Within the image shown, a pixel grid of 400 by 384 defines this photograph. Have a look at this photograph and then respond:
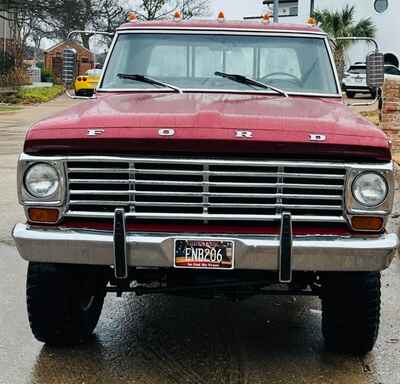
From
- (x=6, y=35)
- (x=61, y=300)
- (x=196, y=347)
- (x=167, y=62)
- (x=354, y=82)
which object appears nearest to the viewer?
(x=61, y=300)

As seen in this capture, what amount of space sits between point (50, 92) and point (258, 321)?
104 ft

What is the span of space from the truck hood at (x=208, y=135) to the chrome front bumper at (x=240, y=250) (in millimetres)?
435

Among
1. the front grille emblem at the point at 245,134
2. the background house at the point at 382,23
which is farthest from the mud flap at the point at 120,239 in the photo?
the background house at the point at 382,23

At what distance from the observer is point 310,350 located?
4.66 metres

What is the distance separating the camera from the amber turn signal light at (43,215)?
3998 mm

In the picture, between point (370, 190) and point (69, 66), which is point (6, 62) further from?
point (370, 190)

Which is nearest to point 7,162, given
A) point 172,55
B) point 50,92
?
point 172,55

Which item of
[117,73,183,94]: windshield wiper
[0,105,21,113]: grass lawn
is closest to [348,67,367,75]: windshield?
[0,105,21,113]: grass lawn

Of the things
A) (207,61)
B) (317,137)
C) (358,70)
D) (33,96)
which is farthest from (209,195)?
(358,70)

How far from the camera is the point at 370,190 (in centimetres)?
394

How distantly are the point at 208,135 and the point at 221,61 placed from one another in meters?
1.85

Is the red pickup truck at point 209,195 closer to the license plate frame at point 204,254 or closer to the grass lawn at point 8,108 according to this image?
the license plate frame at point 204,254

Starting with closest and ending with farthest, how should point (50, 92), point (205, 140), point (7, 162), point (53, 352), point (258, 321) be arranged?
point (205, 140)
point (53, 352)
point (258, 321)
point (7, 162)
point (50, 92)

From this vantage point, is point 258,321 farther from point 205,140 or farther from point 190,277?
point 205,140
